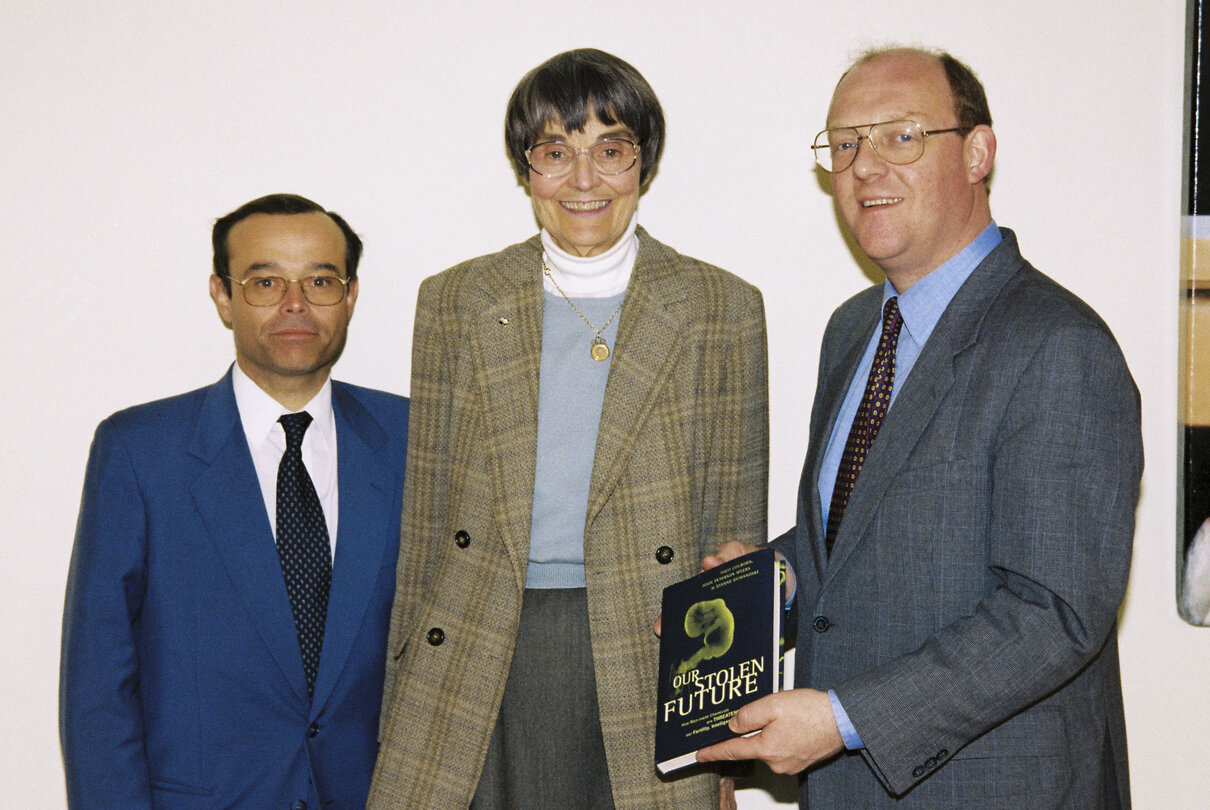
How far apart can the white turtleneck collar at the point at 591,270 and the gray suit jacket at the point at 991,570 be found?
0.72 metres

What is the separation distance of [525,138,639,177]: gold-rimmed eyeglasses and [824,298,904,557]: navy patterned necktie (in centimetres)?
68

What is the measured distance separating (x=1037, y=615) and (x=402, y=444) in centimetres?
149

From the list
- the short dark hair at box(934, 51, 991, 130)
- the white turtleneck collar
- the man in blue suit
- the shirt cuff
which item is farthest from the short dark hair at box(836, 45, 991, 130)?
the man in blue suit

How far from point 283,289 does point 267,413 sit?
29 centimetres

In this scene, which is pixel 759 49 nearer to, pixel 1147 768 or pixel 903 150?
pixel 903 150

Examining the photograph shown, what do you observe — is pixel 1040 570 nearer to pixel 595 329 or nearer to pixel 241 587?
pixel 595 329

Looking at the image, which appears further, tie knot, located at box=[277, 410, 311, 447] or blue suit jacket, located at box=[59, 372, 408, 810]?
tie knot, located at box=[277, 410, 311, 447]

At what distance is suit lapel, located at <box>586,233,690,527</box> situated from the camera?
6.95 feet

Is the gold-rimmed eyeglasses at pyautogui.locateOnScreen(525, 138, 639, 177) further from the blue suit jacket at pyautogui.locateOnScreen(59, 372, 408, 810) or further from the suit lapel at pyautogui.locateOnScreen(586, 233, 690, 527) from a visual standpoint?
the blue suit jacket at pyautogui.locateOnScreen(59, 372, 408, 810)

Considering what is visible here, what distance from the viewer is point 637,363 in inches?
85.7

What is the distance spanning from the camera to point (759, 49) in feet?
9.30

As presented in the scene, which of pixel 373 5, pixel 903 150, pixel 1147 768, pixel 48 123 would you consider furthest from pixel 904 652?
pixel 48 123

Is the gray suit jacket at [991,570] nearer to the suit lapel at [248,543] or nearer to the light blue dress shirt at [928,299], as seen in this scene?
the light blue dress shirt at [928,299]

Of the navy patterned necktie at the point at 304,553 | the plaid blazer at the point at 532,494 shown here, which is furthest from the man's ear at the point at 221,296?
the plaid blazer at the point at 532,494
